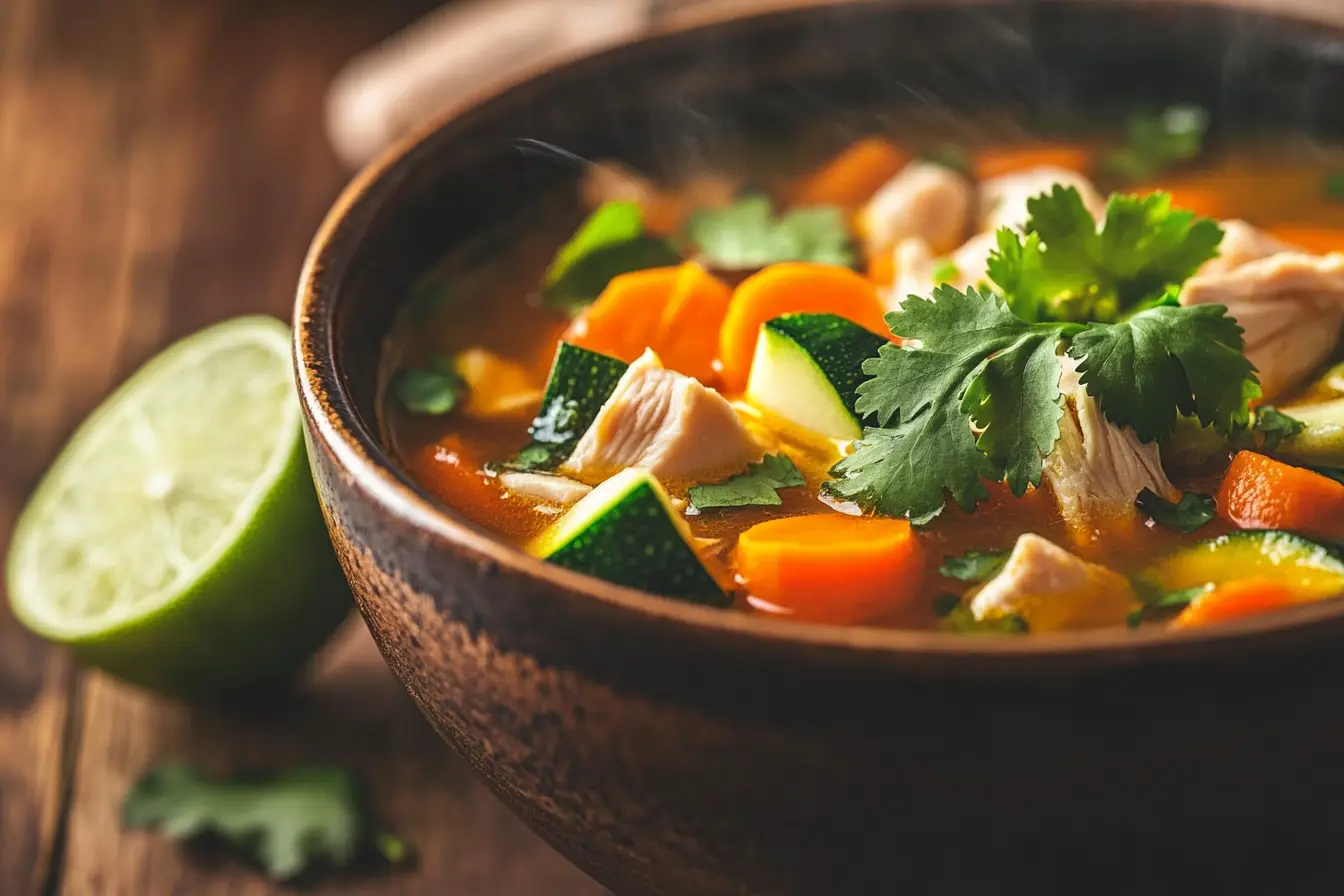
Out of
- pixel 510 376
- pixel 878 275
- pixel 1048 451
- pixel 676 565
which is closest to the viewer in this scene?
pixel 676 565

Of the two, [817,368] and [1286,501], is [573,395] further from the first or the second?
[1286,501]

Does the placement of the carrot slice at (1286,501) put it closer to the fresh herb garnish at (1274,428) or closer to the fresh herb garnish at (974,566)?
the fresh herb garnish at (1274,428)

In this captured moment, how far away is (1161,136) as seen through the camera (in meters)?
3.08

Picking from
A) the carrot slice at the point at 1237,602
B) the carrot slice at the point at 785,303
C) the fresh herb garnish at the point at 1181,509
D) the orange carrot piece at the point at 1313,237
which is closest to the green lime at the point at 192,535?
the carrot slice at the point at 785,303

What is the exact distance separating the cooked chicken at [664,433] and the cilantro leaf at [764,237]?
597mm

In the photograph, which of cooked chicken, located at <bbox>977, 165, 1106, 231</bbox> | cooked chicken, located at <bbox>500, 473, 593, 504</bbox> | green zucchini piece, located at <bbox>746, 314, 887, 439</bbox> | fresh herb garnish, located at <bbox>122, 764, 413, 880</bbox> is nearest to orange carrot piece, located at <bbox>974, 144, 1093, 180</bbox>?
cooked chicken, located at <bbox>977, 165, 1106, 231</bbox>

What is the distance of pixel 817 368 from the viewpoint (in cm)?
216

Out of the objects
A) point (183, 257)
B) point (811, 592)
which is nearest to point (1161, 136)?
point (811, 592)

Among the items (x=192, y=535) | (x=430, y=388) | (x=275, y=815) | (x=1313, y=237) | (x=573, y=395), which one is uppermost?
(x=1313, y=237)

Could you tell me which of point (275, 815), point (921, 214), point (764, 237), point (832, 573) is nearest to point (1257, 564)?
point (832, 573)

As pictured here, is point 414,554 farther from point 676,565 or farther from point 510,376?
point 510,376

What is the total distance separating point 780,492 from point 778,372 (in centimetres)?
19

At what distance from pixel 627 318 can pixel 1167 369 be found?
2.62 ft

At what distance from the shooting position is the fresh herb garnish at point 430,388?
2.40 meters
